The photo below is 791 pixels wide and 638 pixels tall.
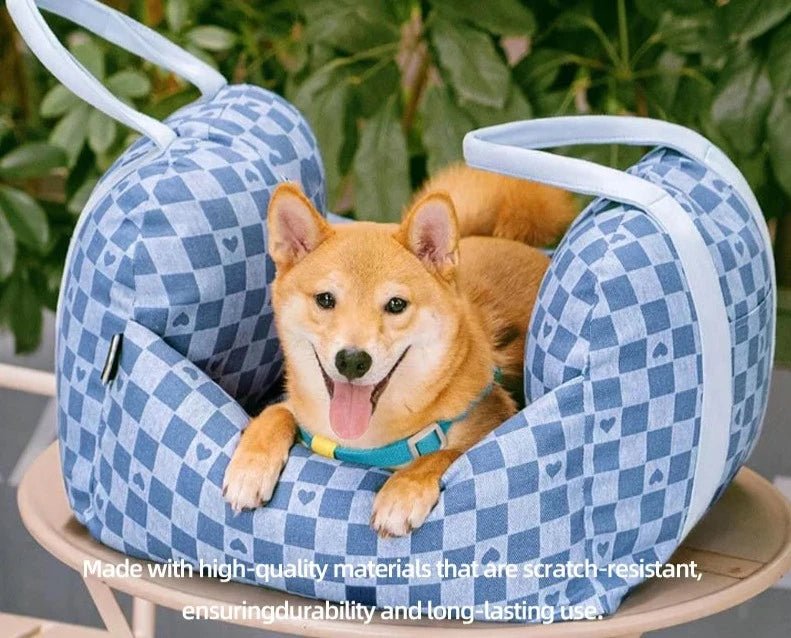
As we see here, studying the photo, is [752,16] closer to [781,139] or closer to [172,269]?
[781,139]

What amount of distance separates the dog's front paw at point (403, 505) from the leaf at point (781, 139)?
3.03ft

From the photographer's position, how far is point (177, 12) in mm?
1774

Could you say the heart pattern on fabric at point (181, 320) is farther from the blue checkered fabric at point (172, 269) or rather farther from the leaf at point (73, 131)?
the leaf at point (73, 131)

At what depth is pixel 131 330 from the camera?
36.6 inches

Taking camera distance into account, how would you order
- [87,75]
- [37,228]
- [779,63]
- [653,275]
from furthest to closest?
Result: [37,228] → [779,63] → [87,75] → [653,275]

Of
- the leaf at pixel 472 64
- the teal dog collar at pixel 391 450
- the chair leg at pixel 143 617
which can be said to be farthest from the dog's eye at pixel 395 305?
the leaf at pixel 472 64

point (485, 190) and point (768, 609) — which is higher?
point (485, 190)

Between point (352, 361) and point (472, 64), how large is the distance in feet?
2.90

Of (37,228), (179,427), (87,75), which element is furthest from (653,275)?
(37,228)

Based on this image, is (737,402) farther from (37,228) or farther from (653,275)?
(37,228)

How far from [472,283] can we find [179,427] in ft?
1.09

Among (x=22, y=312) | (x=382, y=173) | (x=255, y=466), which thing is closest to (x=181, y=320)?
(x=255, y=466)

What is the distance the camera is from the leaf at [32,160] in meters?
1.82

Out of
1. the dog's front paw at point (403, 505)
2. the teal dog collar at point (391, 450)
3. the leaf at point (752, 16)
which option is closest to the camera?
the dog's front paw at point (403, 505)
